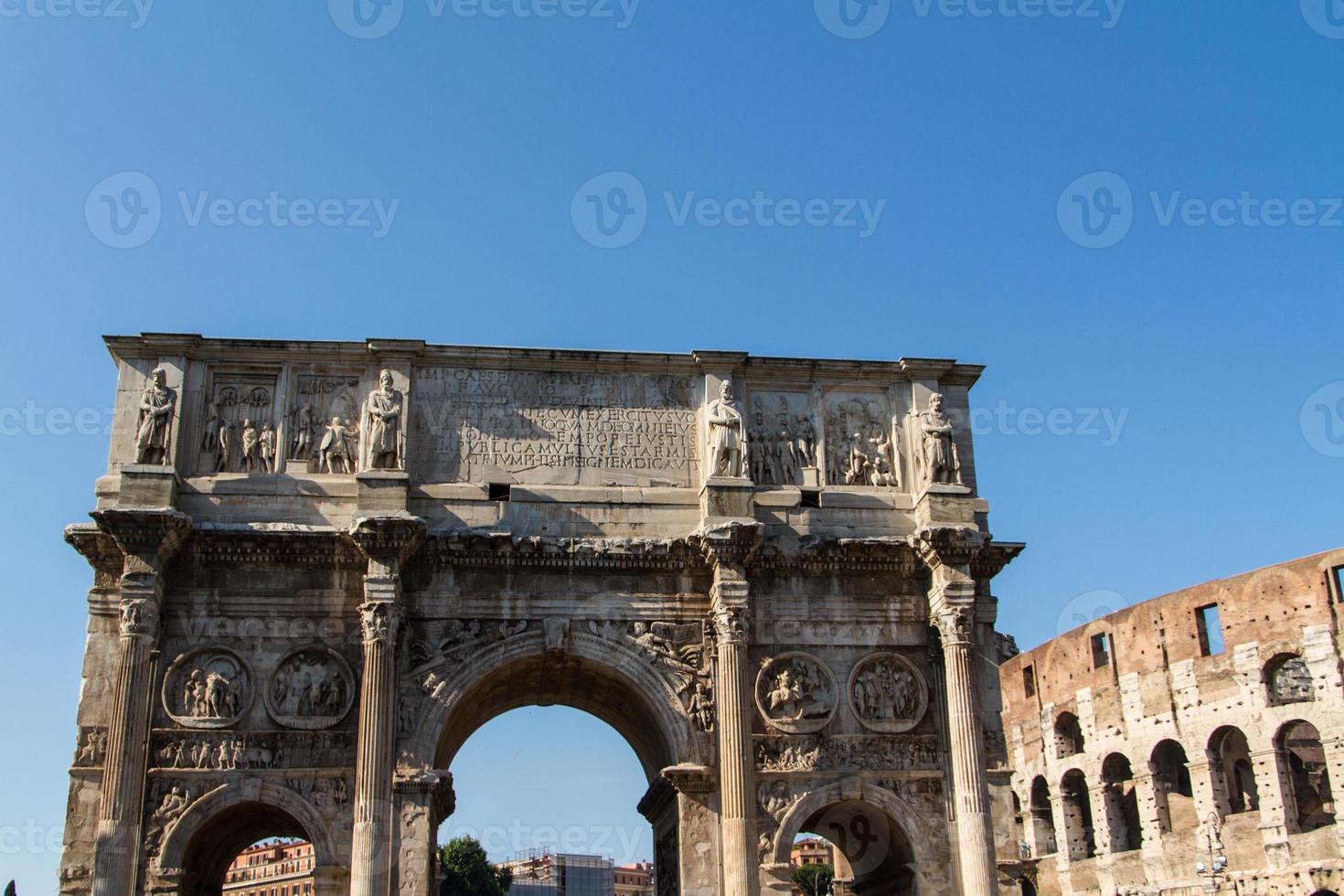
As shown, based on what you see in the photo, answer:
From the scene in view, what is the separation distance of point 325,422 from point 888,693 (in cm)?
823

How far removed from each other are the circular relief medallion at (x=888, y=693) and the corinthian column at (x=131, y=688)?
8.70 m

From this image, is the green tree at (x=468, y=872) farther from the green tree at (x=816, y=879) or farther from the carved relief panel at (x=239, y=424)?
the carved relief panel at (x=239, y=424)

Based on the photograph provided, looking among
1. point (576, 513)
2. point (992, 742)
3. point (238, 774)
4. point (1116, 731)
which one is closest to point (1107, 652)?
point (1116, 731)

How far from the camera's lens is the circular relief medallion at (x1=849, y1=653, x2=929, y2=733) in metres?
16.8

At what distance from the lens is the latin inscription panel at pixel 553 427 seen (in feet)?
57.0

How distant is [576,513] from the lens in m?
17.1

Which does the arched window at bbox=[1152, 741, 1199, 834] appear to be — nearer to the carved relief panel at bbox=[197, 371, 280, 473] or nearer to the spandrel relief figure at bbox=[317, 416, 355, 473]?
the spandrel relief figure at bbox=[317, 416, 355, 473]

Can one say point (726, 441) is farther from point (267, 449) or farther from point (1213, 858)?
point (1213, 858)

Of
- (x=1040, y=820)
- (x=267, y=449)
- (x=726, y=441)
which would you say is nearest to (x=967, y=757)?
(x=726, y=441)

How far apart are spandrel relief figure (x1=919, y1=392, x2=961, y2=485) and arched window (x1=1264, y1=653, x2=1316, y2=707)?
1696 centimetres

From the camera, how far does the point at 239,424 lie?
17.3 m

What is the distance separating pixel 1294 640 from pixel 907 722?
17.5m

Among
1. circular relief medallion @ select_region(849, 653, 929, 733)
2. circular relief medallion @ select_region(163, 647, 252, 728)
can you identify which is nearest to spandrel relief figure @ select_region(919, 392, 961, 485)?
circular relief medallion @ select_region(849, 653, 929, 733)

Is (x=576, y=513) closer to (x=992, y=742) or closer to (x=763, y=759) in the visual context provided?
(x=763, y=759)
